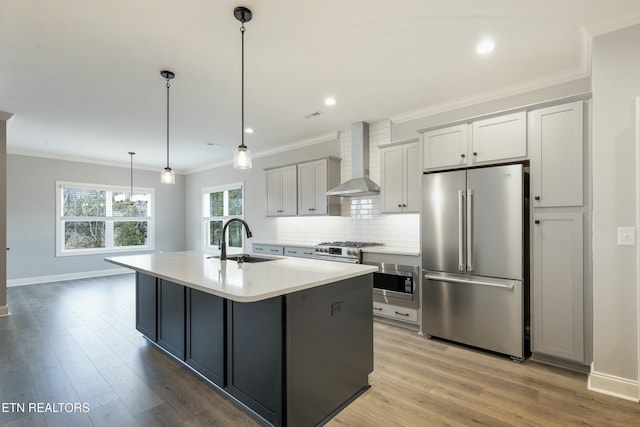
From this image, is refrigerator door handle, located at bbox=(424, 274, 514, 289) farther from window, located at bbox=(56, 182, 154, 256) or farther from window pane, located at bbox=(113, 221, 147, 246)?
window pane, located at bbox=(113, 221, 147, 246)

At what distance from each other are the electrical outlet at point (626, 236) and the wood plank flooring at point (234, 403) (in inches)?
44.3

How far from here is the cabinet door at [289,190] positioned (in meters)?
5.27

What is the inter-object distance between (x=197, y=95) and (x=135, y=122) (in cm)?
155

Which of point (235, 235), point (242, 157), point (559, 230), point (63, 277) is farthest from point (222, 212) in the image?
point (559, 230)

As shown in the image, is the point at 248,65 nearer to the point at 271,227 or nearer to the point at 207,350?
the point at 207,350

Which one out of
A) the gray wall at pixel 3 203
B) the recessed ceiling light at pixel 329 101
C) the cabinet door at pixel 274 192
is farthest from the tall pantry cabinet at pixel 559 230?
the gray wall at pixel 3 203

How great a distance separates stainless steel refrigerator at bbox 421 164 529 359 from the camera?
2832 millimetres

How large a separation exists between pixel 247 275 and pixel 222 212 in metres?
5.85

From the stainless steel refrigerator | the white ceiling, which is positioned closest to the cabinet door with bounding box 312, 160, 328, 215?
the white ceiling

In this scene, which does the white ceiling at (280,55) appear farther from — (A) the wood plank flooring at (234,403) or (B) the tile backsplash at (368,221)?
(A) the wood plank flooring at (234,403)

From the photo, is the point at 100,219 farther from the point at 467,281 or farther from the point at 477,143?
the point at 477,143

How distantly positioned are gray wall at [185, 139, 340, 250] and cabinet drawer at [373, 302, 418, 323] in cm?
249

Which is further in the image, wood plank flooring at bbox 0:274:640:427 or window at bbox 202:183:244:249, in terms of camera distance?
window at bbox 202:183:244:249

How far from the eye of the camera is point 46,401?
2225mm
